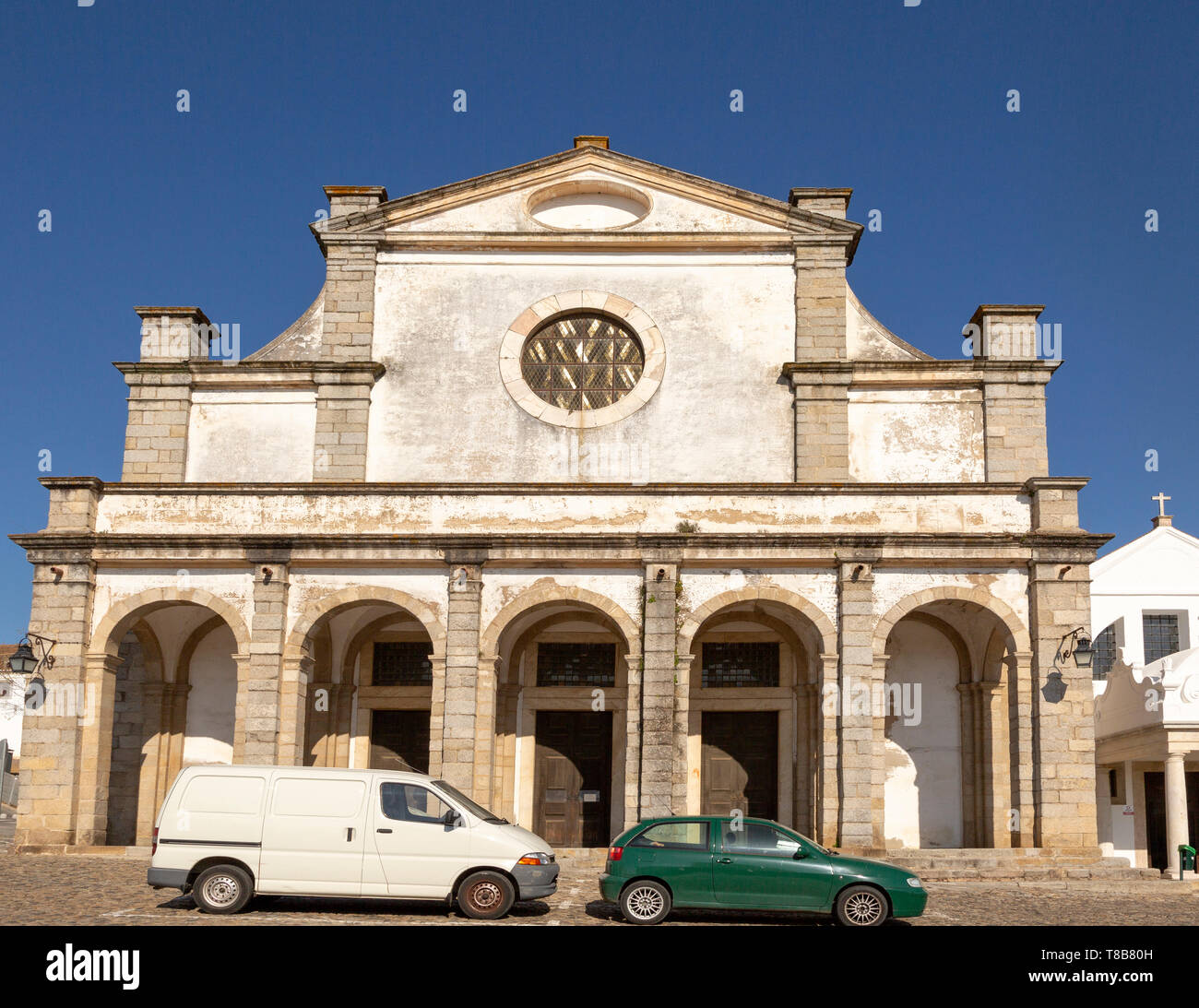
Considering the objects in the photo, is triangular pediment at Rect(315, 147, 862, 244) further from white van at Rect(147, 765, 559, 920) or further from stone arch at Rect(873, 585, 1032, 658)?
white van at Rect(147, 765, 559, 920)

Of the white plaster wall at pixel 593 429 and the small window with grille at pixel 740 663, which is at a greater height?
the white plaster wall at pixel 593 429

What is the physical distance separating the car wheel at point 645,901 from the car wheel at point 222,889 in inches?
148

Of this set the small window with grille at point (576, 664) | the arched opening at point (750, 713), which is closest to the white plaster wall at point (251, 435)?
the small window with grille at point (576, 664)

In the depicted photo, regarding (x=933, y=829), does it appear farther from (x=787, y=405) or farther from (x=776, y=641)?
(x=787, y=405)

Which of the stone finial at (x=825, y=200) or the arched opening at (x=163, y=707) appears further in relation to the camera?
the stone finial at (x=825, y=200)

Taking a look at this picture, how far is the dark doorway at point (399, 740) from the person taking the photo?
72.8 ft

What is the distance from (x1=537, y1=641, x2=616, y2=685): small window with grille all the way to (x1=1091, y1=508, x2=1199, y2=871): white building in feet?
30.7

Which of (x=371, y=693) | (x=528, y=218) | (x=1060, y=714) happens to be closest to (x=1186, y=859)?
(x=1060, y=714)

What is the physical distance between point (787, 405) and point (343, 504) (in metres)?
7.90

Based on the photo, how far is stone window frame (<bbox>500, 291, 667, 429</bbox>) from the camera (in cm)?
2264

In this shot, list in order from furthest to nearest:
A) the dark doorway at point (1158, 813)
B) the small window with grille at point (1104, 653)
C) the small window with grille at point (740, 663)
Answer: the small window with grille at point (1104, 653), the dark doorway at point (1158, 813), the small window with grille at point (740, 663)

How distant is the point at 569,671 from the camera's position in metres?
22.4

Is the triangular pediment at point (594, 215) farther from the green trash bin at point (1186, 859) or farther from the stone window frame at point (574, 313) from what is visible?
the green trash bin at point (1186, 859)
